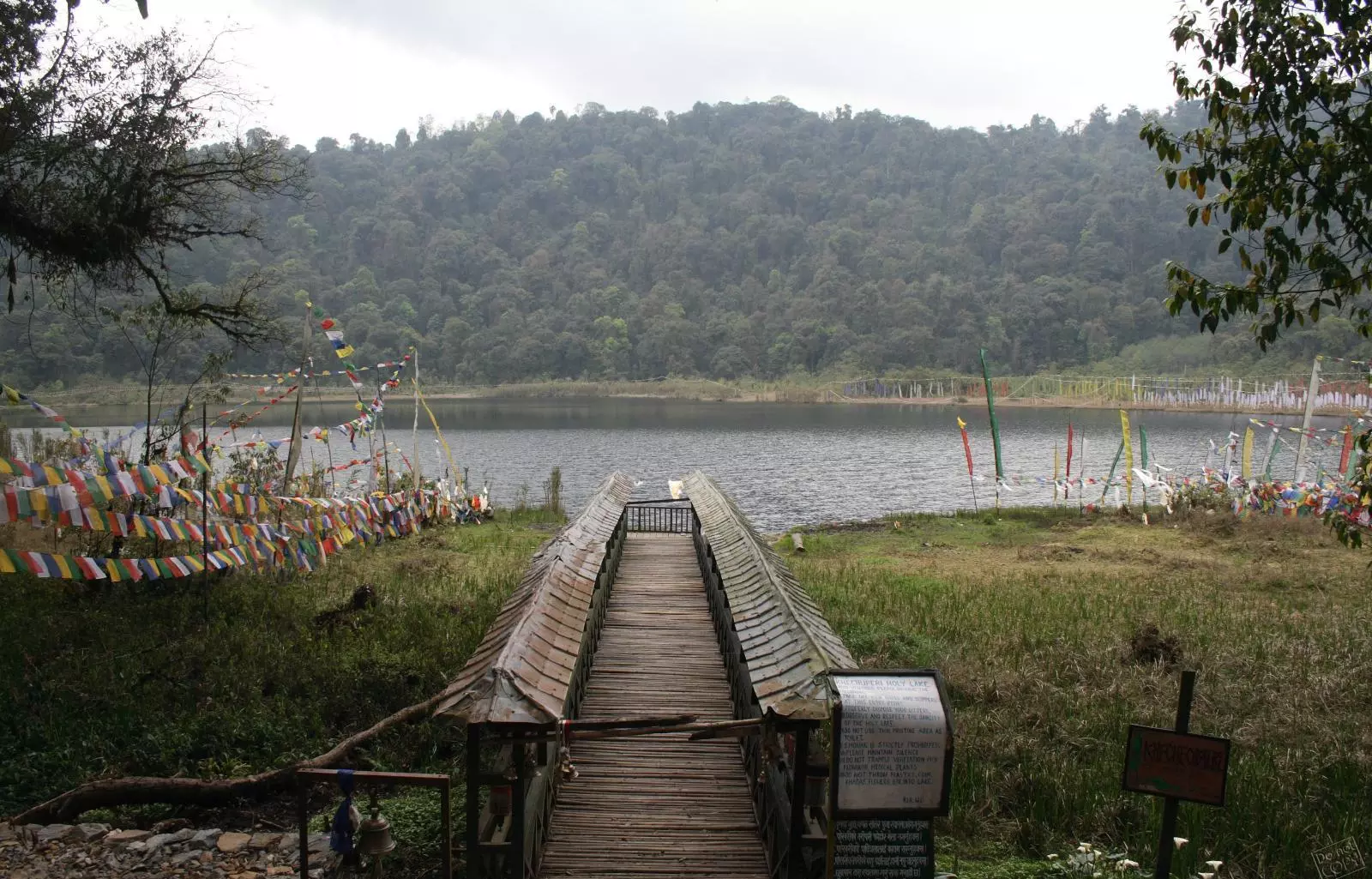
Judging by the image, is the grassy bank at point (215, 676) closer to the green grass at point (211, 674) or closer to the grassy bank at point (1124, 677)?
the green grass at point (211, 674)

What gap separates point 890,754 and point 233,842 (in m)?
4.37

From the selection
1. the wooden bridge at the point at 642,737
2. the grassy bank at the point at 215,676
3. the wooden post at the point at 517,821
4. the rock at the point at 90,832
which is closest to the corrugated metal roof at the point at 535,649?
the wooden bridge at the point at 642,737

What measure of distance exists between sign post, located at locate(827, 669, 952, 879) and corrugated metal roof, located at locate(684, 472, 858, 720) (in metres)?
0.34

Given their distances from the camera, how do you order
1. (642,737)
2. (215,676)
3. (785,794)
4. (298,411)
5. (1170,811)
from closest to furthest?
(1170,811) < (785,794) < (642,737) < (215,676) < (298,411)

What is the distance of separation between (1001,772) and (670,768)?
2.62m

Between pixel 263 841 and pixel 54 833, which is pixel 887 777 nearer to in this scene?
pixel 263 841

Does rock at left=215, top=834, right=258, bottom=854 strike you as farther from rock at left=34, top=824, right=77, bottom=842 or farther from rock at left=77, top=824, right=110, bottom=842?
rock at left=34, top=824, right=77, bottom=842

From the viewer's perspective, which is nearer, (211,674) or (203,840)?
(203,840)

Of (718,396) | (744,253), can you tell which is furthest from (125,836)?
(744,253)

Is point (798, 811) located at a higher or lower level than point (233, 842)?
higher

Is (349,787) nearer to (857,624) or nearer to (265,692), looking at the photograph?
(265,692)

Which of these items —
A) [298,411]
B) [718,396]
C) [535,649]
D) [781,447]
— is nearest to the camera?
[535,649]

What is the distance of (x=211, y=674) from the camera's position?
8945 millimetres

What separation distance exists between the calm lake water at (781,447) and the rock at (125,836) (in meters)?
17.9
